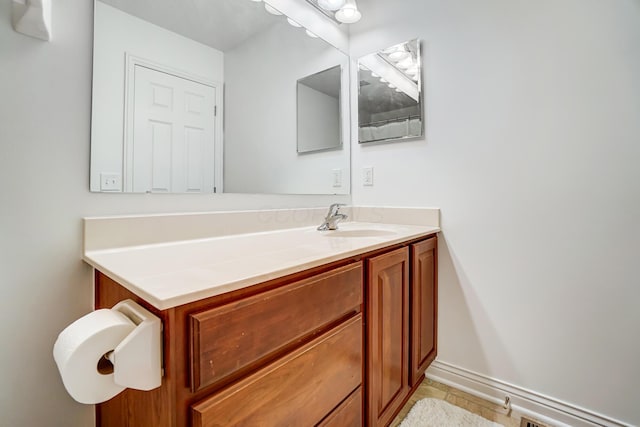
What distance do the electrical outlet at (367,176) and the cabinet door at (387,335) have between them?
68 centimetres

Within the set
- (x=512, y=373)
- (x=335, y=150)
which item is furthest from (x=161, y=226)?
(x=512, y=373)

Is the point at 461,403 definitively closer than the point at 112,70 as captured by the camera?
No

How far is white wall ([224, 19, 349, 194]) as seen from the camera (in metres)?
Result: 1.25

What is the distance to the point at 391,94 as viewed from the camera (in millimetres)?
1697

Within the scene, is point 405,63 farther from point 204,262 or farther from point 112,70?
point 204,262

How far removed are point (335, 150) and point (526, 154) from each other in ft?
3.33

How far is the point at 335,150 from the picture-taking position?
72.9 inches

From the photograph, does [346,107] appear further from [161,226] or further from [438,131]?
[161,226]

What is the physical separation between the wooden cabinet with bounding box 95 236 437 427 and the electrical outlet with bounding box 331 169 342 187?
742mm

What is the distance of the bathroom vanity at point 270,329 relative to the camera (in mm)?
514

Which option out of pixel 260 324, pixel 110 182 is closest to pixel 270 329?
pixel 260 324

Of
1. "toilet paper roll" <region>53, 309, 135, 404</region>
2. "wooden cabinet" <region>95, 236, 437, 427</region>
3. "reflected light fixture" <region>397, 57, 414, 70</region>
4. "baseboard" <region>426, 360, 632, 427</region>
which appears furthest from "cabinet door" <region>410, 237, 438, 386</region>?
"toilet paper roll" <region>53, 309, 135, 404</region>

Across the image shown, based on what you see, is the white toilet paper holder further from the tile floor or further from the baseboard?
the baseboard

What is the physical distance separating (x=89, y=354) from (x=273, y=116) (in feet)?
4.05
